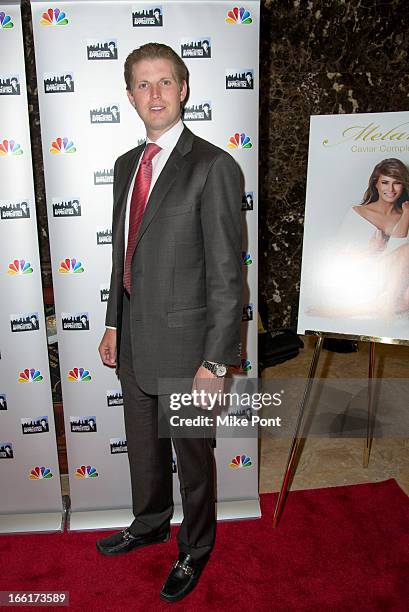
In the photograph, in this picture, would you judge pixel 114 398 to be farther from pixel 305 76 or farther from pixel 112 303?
pixel 305 76

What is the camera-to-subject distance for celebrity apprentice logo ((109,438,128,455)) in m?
2.36

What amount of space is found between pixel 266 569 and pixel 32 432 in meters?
1.19

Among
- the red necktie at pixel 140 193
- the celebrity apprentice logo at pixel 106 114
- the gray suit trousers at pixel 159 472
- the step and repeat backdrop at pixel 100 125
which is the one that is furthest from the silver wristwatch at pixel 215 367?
the celebrity apprentice logo at pixel 106 114

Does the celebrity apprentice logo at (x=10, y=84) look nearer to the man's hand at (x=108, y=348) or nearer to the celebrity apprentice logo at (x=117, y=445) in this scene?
the man's hand at (x=108, y=348)

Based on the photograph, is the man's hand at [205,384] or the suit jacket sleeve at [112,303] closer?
the man's hand at [205,384]

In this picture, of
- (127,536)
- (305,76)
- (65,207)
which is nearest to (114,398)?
(127,536)

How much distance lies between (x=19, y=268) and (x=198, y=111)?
98cm

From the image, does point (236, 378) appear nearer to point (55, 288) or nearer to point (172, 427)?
point (172, 427)

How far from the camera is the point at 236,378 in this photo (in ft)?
7.60

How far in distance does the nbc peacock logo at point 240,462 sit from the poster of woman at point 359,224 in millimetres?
719

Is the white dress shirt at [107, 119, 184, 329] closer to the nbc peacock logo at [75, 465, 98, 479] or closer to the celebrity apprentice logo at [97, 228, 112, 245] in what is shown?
the celebrity apprentice logo at [97, 228, 112, 245]

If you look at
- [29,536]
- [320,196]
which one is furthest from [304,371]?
[29,536]

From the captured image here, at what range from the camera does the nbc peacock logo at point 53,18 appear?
1886 millimetres

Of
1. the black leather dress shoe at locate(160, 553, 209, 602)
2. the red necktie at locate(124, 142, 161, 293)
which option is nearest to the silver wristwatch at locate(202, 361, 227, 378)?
the red necktie at locate(124, 142, 161, 293)
